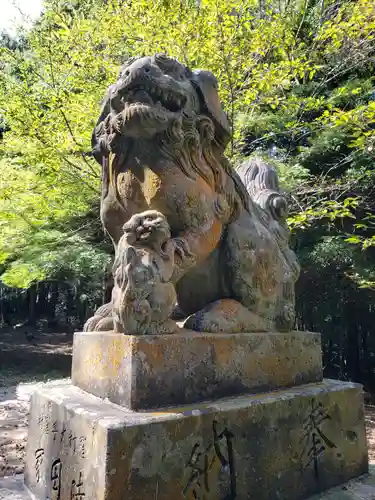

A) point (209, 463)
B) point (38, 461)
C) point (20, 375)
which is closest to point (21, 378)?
point (20, 375)

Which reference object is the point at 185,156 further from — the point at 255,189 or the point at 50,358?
the point at 50,358

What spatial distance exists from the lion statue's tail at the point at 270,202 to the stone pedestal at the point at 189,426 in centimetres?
60

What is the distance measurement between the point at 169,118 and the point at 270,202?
1071 mm

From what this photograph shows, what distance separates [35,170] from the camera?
6.38 metres

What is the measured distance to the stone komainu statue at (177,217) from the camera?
1.87m

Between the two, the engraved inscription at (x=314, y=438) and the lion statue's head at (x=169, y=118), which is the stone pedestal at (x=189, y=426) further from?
the lion statue's head at (x=169, y=118)

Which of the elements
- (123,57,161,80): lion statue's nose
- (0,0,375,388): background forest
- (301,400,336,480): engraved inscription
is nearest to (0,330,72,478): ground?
(0,0,375,388): background forest

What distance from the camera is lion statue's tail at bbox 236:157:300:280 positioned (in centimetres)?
271

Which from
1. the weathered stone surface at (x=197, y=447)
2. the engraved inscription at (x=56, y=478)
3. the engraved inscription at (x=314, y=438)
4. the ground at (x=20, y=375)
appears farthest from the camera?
the ground at (x=20, y=375)

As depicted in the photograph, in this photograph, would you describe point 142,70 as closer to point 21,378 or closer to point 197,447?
point 197,447

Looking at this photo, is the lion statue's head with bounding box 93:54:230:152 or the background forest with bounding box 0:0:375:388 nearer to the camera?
the lion statue's head with bounding box 93:54:230:152

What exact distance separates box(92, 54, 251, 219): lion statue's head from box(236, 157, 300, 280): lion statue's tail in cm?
46

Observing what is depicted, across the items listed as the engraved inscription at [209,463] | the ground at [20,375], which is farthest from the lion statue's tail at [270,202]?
the ground at [20,375]

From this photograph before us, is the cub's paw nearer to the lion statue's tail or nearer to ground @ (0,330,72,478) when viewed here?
the lion statue's tail
